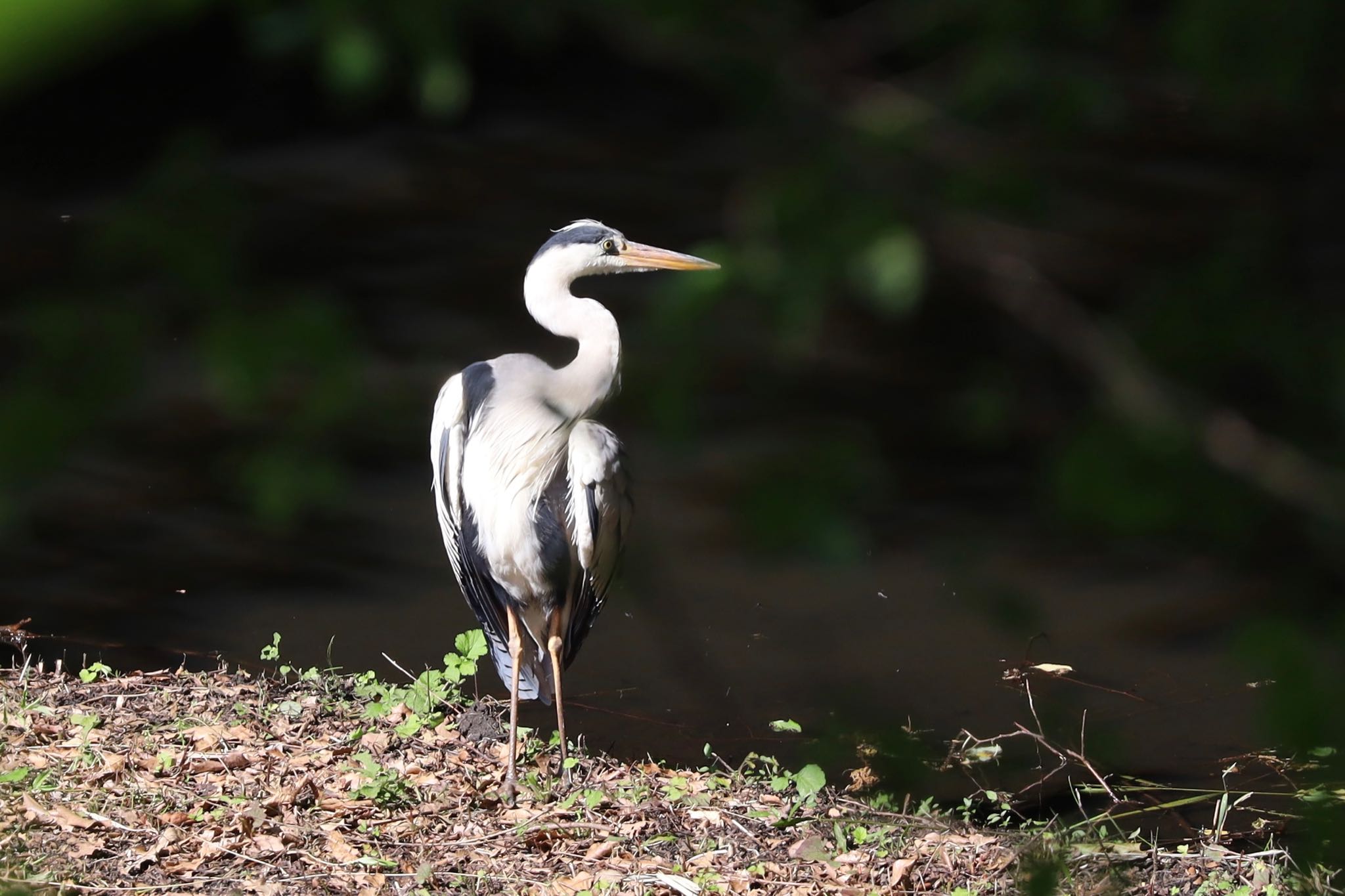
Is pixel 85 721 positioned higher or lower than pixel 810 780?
higher

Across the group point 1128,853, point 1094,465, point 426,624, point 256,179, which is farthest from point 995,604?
point 426,624

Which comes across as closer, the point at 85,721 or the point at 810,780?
the point at 810,780

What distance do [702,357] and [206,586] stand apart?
474cm

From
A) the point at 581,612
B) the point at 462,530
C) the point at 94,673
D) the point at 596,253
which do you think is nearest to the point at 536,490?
the point at 462,530

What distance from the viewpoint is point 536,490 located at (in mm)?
4109

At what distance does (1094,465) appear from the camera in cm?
64

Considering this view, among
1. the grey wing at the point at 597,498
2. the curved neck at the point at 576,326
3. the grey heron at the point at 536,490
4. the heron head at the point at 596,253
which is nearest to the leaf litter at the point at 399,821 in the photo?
the grey heron at the point at 536,490

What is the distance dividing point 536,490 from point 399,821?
1.07 m

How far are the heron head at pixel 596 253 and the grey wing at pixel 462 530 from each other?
50cm

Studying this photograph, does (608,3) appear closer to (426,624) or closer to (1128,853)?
(1128,853)

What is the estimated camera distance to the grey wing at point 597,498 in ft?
13.3

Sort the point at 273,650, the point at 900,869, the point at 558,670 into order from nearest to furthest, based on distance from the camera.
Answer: the point at 900,869, the point at 558,670, the point at 273,650

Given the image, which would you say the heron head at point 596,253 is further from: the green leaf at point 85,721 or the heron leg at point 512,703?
the green leaf at point 85,721

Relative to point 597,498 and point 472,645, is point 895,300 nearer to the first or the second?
point 597,498
